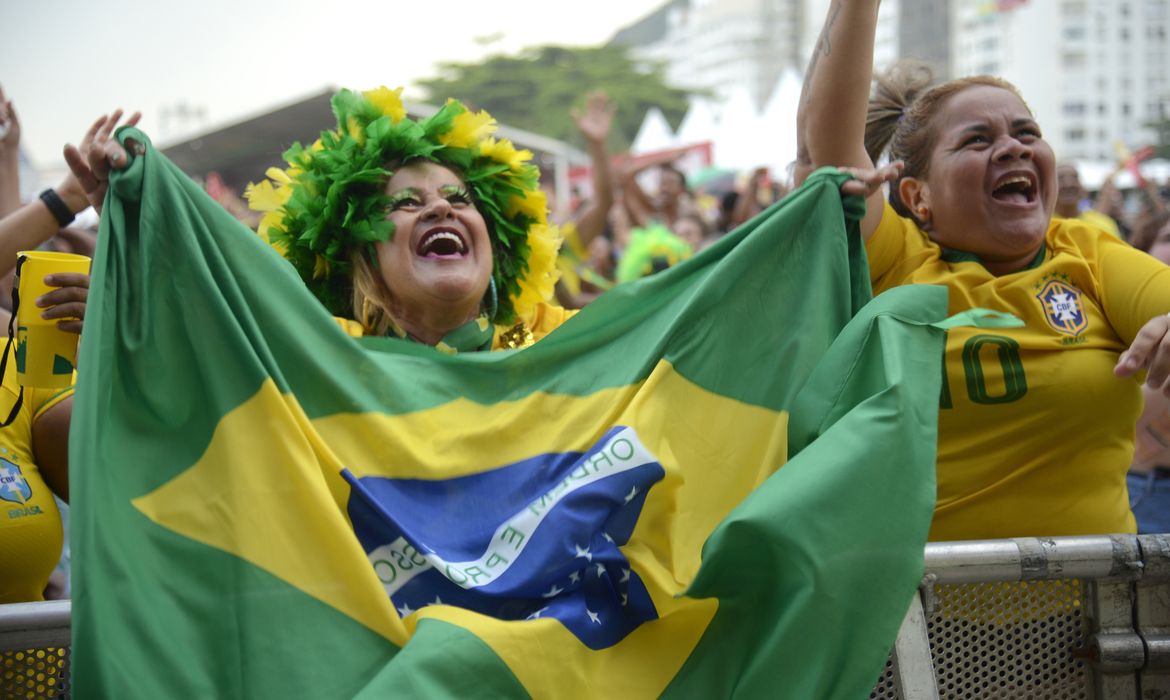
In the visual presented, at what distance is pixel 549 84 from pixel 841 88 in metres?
57.2

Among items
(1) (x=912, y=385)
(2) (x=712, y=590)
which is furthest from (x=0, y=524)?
(1) (x=912, y=385)

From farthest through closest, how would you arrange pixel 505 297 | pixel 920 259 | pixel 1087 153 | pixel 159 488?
pixel 1087 153 < pixel 505 297 < pixel 920 259 < pixel 159 488

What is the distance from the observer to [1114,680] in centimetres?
223

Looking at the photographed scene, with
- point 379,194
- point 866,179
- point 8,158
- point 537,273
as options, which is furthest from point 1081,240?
point 8,158

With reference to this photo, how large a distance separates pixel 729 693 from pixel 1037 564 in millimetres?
606

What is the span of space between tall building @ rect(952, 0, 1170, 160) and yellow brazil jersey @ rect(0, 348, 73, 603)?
229 ft

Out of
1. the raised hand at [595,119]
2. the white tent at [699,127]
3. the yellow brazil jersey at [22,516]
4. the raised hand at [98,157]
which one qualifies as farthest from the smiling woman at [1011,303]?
the white tent at [699,127]

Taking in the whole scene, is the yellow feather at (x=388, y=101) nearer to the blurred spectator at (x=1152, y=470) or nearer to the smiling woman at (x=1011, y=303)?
the smiling woman at (x=1011, y=303)

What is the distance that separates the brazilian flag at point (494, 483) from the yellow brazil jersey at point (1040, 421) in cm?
32

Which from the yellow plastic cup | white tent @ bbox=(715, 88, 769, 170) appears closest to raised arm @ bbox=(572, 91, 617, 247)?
the yellow plastic cup

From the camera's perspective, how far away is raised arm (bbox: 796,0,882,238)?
2.61 metres

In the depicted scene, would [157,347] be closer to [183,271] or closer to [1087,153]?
[183,271]

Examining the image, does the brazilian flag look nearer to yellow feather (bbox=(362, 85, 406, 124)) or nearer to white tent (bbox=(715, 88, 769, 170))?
yellow feather (bbox=(362, 85, 406, 124))

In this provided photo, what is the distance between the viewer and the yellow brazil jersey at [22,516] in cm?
269
